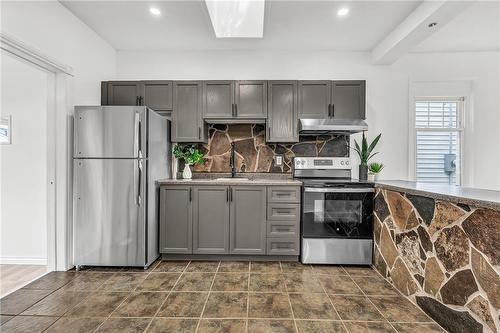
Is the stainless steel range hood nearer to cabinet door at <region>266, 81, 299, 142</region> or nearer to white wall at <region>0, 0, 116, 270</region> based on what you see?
cabinet door at <region>266, 81, 299, 142</region>

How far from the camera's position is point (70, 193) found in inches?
108

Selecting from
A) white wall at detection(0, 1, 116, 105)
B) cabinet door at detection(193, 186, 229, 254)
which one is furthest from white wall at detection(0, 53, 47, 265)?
cabinet door at detection(193, 186, 229, 254)

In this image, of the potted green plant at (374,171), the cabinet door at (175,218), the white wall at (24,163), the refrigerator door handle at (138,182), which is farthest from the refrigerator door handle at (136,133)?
the potted green plant at (374,171)

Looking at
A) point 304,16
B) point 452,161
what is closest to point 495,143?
point 452,161

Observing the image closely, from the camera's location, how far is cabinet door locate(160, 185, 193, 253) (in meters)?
2.97

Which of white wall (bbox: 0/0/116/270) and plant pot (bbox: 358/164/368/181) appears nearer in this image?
white wall (bbox: 0/0/116/270)

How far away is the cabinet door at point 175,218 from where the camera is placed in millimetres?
2971

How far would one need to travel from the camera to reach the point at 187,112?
3312 millimetres

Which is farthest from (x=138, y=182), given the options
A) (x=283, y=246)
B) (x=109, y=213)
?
(x=283, y=246)

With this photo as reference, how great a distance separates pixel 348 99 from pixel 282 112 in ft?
2.91

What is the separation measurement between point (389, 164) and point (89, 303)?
3.93 meters

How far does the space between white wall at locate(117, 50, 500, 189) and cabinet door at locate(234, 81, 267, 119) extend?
0.42 meters

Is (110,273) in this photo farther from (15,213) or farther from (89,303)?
(15,213)

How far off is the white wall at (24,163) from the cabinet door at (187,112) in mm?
1604
